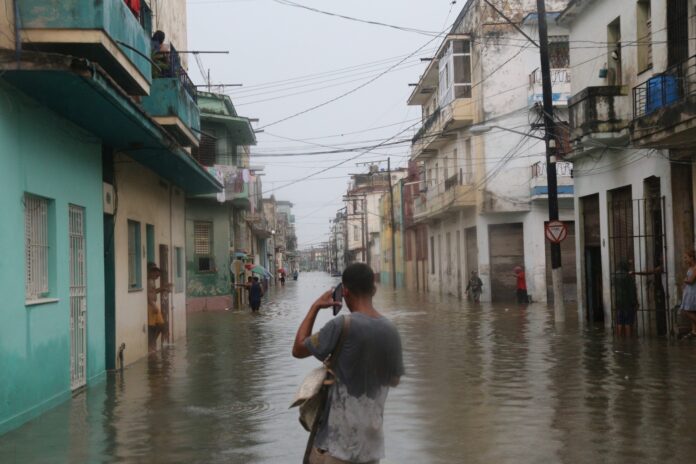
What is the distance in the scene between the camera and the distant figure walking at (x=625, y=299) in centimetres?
1841

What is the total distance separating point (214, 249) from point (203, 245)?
1.72 feet

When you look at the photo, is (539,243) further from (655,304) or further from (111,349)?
(111,349)

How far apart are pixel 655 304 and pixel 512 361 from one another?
5302mm

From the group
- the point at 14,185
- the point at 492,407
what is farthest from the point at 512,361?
the point at 14,185

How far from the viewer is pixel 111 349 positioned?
46.5ft

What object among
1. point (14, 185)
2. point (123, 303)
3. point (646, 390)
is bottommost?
point (646, 390)

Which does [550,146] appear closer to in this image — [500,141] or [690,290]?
[690,290]

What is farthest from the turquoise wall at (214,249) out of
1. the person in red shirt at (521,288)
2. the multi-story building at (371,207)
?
the multi-story building at (371,207)

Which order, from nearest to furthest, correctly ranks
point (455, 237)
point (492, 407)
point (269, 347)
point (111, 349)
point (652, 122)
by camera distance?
point (492, 407) → point (111, 349) → point (652, 122) → point (269, 347) → point (455, 237)

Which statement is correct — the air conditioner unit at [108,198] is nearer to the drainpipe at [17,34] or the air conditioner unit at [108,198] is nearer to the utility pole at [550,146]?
the drainpipe at [17,34]

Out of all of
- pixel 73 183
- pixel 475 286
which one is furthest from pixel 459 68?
pixel 73 183

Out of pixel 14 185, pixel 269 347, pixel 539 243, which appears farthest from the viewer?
pixel 539 243

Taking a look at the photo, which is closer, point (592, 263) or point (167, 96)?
point (167, 96)

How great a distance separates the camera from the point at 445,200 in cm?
4031
